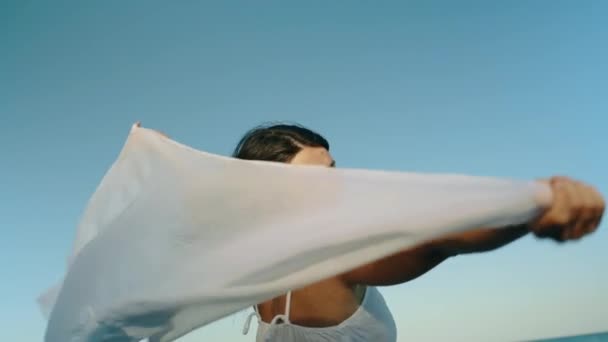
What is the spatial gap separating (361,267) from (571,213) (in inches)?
25.3

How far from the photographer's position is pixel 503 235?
4.21 feet

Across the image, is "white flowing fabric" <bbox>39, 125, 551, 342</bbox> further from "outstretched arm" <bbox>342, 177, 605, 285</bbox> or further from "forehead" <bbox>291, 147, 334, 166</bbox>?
"forehead" <bbox>291, 147, 334, 166</bbox>

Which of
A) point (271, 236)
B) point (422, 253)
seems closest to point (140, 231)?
point (271, 236)

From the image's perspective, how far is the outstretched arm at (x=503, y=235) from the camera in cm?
114

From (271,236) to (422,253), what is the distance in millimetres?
387

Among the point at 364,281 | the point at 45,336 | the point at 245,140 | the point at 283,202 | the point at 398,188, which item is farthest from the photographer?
the point at 245,140

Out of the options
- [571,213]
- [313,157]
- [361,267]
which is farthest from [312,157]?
[571,213]

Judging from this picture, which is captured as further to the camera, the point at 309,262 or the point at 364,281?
the point at 364,281

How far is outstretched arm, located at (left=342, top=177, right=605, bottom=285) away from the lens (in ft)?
3.74

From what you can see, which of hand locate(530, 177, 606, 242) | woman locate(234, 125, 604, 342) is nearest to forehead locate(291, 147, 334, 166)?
woman locate(234, 125, 604, 342)

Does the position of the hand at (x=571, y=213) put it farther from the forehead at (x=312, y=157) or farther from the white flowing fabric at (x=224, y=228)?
the forehead at (x=312, y=157)

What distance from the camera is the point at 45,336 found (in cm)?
199

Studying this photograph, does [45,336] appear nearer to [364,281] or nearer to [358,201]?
[364,281]

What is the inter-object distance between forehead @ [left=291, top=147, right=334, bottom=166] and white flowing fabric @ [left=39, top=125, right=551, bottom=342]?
0.37 metres
